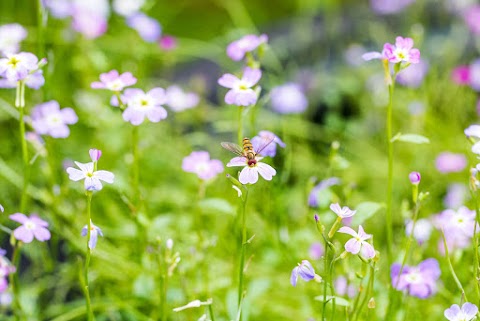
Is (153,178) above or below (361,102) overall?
below

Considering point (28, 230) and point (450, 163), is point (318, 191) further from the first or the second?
point (450, 163)

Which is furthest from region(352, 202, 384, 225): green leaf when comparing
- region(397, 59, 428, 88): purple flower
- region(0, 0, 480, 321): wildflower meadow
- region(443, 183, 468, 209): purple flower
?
region(397, 59, 428, 88): purple flower

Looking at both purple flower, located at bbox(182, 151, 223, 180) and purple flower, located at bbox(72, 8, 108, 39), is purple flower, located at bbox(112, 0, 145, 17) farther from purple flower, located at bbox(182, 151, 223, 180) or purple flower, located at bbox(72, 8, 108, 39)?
purple flower, located at bbox(182, 151, 223, 180)

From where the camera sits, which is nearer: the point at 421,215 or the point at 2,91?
the point at 421,215

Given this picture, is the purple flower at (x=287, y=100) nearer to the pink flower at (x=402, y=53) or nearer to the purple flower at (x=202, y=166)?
the purple flower at (x=202, y=166)

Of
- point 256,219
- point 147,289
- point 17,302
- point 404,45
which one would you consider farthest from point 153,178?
point 404,45

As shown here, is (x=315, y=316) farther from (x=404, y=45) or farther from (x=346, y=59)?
(x=346, y=59)
